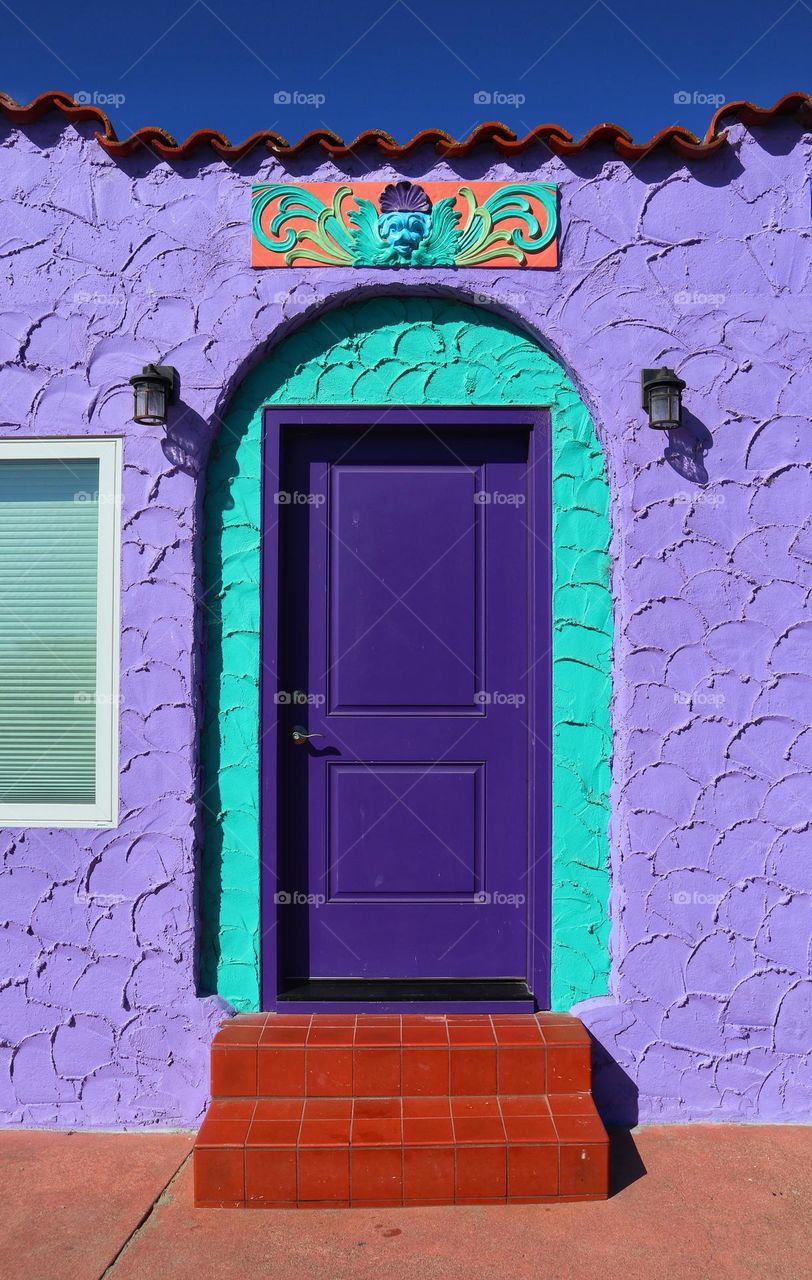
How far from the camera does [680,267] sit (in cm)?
341

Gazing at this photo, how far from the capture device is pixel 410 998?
131 inches

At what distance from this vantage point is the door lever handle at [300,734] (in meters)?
3.47

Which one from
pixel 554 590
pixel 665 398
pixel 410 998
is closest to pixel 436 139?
pixel 665 398

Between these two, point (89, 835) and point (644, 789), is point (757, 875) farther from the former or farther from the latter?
point (89, 835)

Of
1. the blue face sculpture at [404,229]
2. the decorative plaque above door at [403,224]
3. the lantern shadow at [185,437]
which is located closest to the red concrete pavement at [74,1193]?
the lantern shadow at [185,437]

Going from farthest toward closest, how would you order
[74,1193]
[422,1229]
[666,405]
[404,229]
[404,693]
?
[404,693], [404,229], [666,405], [74,1193], [422,1229]

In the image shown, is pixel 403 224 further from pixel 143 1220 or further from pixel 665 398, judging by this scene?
pixel 143 1220

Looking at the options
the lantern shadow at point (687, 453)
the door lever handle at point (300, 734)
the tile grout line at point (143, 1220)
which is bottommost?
the tile grout line at point (143, 1220)

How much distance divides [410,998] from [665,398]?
2489 mm

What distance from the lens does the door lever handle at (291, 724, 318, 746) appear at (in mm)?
3471

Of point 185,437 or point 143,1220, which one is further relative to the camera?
point 185,437

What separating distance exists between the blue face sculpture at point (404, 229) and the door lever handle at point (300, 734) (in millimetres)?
1898

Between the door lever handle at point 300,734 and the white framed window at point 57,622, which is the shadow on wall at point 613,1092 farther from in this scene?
the white framed window at point 57,622

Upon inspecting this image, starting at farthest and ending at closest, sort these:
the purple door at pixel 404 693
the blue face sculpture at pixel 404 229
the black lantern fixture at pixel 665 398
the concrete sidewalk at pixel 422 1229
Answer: the purple door at pixel 404 693, the blue face sculpture at pixel 404 229, the black lantern fixture at pixel 665 398, the concrete sidewalk at pixel 422 1229
